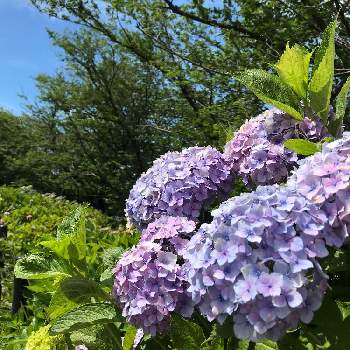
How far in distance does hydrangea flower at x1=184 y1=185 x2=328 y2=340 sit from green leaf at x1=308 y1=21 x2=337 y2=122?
1.56 feet

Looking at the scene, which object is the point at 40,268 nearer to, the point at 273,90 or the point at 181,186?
the point at 181,186

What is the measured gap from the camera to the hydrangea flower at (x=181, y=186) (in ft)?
6.05

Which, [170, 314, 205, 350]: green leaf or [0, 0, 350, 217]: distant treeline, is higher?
[0, 0, 350, 217]: distant treeline

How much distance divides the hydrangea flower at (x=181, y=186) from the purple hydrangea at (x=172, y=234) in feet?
0.64

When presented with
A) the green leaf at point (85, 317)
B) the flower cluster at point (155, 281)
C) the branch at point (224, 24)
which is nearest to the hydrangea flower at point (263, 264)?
the flower cluster at point (155, 281)

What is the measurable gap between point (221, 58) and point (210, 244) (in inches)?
237

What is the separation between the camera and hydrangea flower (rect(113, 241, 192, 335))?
146 centimetres

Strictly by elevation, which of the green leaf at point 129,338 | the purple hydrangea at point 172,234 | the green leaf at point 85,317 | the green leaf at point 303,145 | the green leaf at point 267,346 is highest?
the green leaf at point 303,145

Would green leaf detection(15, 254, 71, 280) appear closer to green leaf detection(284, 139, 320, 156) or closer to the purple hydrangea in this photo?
the purple hydrangea

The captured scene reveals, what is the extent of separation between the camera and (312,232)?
1.13m

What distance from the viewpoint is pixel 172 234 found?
158 cm

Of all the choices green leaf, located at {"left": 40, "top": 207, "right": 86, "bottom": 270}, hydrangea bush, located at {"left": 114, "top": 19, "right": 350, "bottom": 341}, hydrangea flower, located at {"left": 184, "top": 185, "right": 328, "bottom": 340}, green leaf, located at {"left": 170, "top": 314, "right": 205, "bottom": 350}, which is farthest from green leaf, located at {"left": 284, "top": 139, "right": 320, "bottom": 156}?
green leaf, located at {"left": 40, "top": 207, "right": 86, "bottom": 270}

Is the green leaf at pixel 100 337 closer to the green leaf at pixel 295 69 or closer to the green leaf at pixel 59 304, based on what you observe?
the green leaf at pixel 59 304

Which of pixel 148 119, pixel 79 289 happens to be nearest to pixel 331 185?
pixel 79 289
